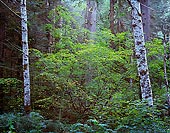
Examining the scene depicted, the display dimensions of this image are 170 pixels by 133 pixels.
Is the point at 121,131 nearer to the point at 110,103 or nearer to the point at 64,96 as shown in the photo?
the point at 110,103

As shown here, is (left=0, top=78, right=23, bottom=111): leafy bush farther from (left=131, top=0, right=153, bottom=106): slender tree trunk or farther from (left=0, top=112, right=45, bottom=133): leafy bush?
(left=131, top=0, right=153, bottom=106): slender tree trunk

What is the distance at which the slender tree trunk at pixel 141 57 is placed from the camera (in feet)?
24.9

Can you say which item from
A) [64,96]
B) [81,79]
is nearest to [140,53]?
[81,79]

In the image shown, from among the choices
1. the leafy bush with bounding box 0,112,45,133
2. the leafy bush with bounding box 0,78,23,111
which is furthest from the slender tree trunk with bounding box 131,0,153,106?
the leafy bush with bounding box 0,78,23,111

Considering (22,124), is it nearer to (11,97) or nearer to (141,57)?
(141,57)

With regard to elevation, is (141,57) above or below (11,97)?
above

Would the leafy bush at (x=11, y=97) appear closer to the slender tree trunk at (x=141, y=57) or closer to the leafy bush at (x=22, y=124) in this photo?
the leafy bush at (x=22, y=124)

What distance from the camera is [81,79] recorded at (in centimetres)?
961

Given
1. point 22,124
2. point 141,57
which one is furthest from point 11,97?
point 141,57

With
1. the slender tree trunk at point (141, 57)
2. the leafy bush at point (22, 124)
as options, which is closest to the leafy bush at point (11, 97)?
the leafy bush at point (22, 124)

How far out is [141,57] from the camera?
775 centimetres

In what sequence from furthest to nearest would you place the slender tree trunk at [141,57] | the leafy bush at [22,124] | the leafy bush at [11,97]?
1. the leafy bush at [11,97]
2. the slender tree trunk at [141,57]
3. the leafy bush at [22,124]

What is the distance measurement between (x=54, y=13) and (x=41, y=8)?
1.09 meters

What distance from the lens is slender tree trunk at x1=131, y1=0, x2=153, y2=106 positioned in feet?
24.9
